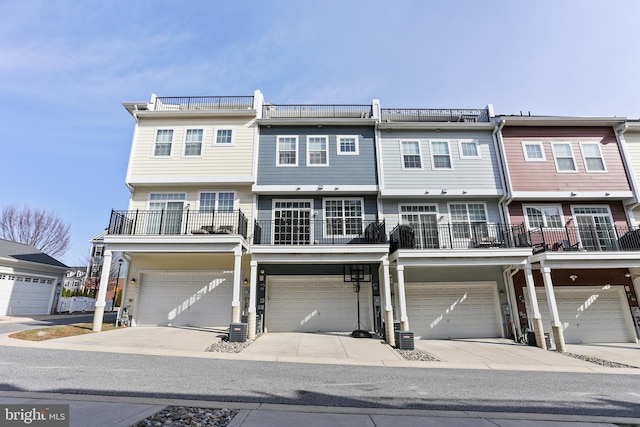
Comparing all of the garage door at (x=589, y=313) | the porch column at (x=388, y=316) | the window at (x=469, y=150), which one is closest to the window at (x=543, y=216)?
the garage door at (x=589, y=313)

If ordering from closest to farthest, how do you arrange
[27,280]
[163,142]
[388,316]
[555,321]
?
[555,321]
[388,316]
[163,142]
[27,280]

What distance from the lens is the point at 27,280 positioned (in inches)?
675

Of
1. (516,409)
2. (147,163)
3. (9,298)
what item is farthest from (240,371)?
(9,298)

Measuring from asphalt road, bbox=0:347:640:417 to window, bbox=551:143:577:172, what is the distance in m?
9.42

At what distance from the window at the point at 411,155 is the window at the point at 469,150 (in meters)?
1.96

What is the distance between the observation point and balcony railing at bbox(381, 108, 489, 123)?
50.5 ft

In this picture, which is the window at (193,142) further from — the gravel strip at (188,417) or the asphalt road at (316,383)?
the gravel strip at (188,417)

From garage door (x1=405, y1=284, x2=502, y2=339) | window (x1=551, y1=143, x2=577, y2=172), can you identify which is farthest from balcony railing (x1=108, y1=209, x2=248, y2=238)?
window (x1=551, y1=143, x2=577, y2=172)

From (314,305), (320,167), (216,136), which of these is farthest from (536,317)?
(216,136)

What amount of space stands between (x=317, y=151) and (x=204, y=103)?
6.24m

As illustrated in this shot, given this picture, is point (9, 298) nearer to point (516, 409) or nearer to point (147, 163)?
→ point (147, 163)

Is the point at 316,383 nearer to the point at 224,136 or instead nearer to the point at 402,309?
the point at 402,309

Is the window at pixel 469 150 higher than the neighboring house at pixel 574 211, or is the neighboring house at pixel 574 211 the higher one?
the window at pixel 469 150

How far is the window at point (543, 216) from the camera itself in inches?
524
